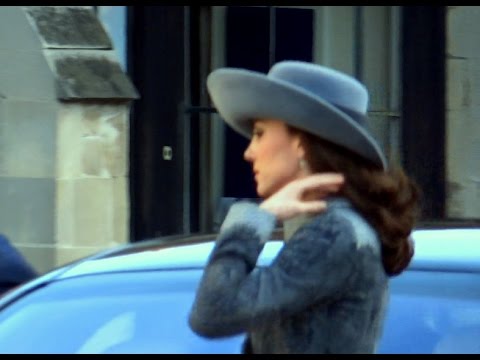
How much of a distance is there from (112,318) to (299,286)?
3.36ft

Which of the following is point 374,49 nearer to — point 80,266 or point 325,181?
point 80,266

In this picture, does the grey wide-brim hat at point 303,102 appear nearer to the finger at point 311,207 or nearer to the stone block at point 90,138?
the finger at point 311,207

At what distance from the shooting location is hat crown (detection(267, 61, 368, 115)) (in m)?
2.99

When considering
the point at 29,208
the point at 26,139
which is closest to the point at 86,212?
the point at 29,208

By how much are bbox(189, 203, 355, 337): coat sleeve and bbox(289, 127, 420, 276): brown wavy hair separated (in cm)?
10

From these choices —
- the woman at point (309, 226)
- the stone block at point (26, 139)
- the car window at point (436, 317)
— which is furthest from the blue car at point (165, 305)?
the stone block at point (26, 139)

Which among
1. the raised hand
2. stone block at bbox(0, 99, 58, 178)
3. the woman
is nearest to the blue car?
the woman

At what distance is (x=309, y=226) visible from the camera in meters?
2.84

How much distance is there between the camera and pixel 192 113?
9664 millimetres

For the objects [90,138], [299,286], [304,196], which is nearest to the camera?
[299,286]

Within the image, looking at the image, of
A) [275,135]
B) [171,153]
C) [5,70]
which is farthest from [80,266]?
[171,153]

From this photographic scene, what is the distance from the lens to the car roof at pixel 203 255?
11.8ft

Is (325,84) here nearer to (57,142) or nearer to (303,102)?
(303,102)
